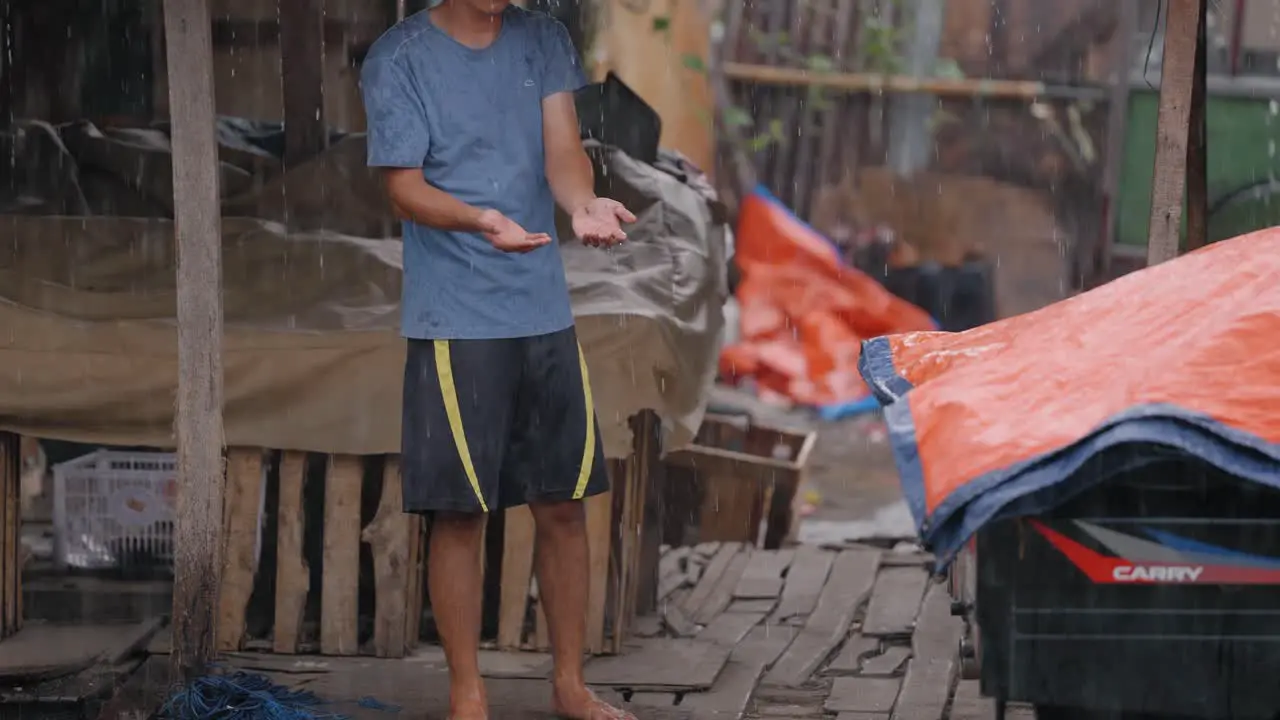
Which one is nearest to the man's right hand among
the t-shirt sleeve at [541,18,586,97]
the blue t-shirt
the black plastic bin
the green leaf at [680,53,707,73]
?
the blue t-shirt

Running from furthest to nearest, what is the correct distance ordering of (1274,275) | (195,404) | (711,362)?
(711,362), (195,404), (1274,275)

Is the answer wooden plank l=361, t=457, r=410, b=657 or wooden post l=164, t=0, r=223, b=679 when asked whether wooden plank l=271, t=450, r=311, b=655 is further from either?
wooden post l=164, t=0, r=223, b=679

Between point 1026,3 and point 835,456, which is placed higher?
point 1026,3

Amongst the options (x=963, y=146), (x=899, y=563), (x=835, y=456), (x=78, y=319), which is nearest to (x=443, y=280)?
(x=78, y=319)

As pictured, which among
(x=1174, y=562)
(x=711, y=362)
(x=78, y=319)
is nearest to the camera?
(x=1174, y=562)

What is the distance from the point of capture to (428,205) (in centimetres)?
475

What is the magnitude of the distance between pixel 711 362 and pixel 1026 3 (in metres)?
8.19

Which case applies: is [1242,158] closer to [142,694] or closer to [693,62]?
[693,62]

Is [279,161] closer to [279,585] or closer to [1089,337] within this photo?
[279,585]

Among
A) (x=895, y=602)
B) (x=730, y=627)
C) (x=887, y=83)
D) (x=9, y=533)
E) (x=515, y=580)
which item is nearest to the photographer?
(x=9, y=533)

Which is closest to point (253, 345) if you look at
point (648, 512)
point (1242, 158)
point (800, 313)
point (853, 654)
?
point (648, 512)

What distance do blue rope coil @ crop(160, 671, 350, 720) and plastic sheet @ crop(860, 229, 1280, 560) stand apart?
2.13 metres

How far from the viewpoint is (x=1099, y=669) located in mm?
3760

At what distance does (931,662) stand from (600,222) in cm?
232
